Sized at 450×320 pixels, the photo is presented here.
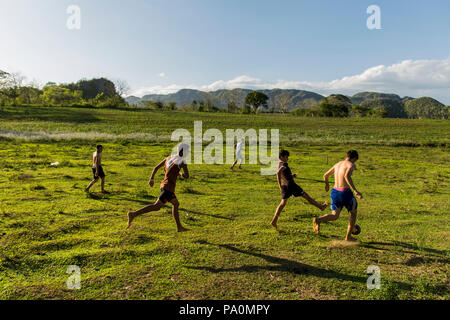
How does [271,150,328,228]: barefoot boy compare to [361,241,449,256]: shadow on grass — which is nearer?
[361,241,449,256]: shadow on grass

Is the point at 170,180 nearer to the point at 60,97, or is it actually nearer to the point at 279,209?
the point at 279,209

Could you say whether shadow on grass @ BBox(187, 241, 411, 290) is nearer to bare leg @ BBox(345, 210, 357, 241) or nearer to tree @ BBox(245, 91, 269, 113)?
bare leg @ BBox(345, 210, 357, 241)

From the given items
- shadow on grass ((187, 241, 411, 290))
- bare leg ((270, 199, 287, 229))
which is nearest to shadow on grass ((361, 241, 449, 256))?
shadow on grass ((187, 241, 411, 290))

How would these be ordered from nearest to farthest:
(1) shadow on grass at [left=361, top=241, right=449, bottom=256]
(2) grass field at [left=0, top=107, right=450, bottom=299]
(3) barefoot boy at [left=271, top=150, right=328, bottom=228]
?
(2) grass field at [left=0, top=107, right=450, bottom=299], (1) shadow on grass at [left=361, top=241, right=449, bottom=256], (3) barefoot boy at [left=271, top=150, right=328, bottom=228]

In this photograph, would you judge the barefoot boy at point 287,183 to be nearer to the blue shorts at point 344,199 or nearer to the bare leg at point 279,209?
the bare leg at point 279,209

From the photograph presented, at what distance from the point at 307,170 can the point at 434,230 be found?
420 inches

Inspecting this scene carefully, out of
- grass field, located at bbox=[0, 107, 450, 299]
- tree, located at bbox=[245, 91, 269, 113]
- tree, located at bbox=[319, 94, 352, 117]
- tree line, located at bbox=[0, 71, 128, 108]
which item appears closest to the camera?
grass field, located at bbox=[0, 107, 450, 299]

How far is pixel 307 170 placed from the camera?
61.4 ft

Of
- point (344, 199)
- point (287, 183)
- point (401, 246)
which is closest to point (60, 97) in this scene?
point (287, 183)

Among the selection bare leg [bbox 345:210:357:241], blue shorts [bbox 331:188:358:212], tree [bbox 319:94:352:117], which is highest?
tree [bbox 319:94:352:117]

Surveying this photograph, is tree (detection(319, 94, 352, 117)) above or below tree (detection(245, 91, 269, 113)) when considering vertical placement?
below

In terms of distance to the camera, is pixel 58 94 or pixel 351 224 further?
pixel 58 94
